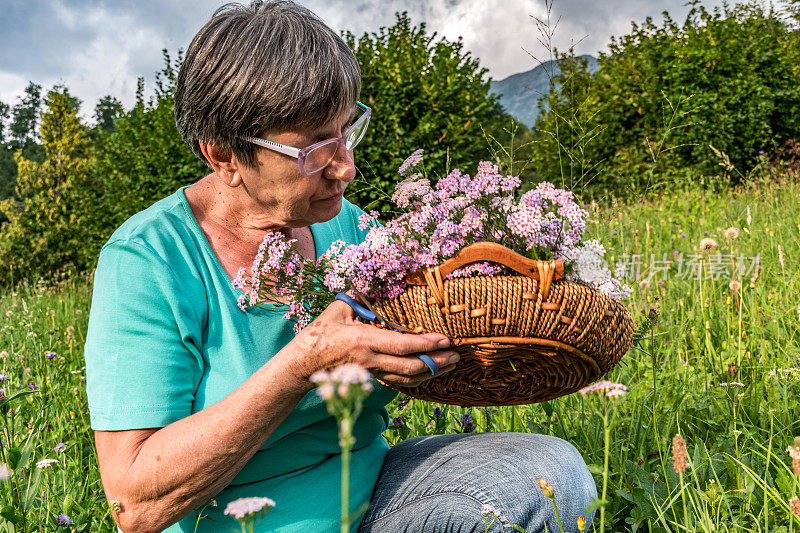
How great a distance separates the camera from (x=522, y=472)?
1692mm

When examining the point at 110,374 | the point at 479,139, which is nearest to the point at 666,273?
the point at 479,139

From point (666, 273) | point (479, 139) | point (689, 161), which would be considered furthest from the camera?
point (689, 161)

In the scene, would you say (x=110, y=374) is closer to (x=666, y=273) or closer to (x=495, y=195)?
(x=495, y=195)

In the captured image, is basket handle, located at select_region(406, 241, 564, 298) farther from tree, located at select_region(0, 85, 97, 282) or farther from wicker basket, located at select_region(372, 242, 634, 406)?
tree, located at select_region(0, 85, 97, 282)

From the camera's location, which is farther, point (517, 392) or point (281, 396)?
point (517, 392)

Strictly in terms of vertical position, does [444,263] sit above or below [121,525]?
above

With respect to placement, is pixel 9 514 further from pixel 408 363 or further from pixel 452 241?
pixel 452 241

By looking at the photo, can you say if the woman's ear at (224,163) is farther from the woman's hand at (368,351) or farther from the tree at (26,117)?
the tree at (26,117)

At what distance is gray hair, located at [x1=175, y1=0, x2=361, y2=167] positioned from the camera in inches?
60.2

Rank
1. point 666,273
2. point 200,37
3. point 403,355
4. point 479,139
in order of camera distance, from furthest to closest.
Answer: point 479,139, point 666,273, point 200,37, point 403,355

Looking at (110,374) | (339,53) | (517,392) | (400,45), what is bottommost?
(517,392)

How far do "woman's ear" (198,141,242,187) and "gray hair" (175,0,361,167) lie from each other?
0.08 ft

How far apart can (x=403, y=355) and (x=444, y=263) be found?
21 centimetres

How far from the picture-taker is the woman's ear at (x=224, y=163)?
65.8 inches
